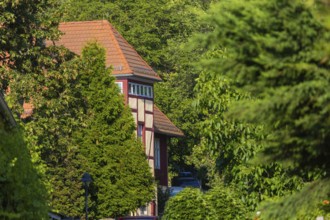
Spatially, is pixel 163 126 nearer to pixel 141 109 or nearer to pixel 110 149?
pixel 141 109

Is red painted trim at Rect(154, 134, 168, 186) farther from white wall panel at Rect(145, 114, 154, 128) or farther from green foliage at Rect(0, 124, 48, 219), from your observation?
green foliage at Rect(0, 124, 48, 219)

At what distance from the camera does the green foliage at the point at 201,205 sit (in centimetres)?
3394

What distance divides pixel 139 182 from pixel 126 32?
26.4m

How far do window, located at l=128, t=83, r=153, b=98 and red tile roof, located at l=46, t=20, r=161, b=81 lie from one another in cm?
60

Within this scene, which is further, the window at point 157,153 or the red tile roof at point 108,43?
the window at point 157,153

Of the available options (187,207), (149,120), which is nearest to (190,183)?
(149,120)

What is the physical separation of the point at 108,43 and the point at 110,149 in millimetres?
12613

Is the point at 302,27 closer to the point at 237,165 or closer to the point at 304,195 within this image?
the point at 304,195

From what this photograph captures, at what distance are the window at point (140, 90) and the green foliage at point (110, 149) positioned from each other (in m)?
9.58

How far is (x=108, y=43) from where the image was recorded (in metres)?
65.1

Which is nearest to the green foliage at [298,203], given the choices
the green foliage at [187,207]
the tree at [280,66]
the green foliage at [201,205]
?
the tree at [280,66]

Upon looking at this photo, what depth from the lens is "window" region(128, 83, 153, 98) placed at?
64125 mm

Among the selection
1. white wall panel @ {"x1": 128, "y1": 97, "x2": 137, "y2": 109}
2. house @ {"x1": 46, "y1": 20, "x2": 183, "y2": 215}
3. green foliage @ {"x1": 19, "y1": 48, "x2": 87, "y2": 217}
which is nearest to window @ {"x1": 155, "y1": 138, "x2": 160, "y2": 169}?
house @ {"x1": 46, "y1": 20, "x2": 183, "y2": 215}

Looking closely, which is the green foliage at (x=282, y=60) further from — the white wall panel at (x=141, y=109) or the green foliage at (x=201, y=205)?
the white wall panel at (x=141, y=109)
